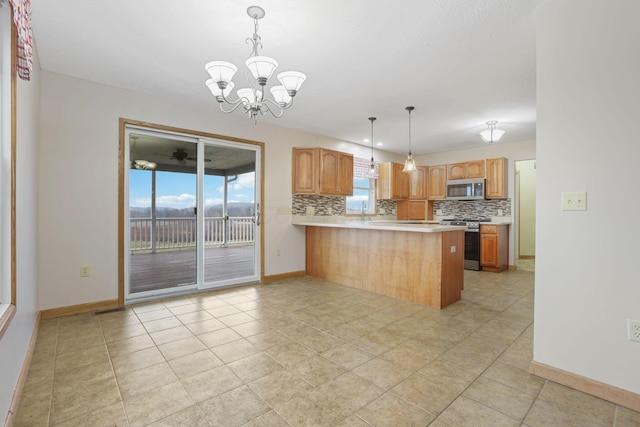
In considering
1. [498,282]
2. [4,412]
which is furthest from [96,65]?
[498,282]

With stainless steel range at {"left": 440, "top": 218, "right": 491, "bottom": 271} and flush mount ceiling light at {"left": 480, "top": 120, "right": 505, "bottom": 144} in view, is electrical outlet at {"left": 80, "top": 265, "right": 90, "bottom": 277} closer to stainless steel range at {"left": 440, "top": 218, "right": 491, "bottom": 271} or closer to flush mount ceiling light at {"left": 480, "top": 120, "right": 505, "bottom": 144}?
flush mount ceiling light at {"left": 480, "top": 120, "right": 505, "bottom": 144}

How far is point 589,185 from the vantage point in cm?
176

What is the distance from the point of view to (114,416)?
157 centimetres

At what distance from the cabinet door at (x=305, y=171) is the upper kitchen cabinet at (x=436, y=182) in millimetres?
3086

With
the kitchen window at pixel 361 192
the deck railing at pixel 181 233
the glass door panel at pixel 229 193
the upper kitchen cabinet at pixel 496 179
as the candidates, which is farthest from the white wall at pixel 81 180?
the upper kitchen cabinet at pixel 496 179

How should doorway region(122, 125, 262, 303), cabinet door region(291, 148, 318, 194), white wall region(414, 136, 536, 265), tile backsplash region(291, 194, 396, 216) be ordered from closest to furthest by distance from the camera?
1. doorway region(122, 125, 262, 303)
2. cabinet door region(291, 148, 318, 194)
3. tile backsplash region(291, 194, 396, 216)
4. white wall region(414, 136, 536, 265)

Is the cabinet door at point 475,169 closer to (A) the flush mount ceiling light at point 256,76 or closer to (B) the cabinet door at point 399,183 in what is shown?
(B) the cabinet door at point 399,183

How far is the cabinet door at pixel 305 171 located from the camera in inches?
192

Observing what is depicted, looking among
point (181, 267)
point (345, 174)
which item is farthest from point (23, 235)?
point (345, 174)

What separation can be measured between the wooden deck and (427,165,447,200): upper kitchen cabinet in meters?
4.15

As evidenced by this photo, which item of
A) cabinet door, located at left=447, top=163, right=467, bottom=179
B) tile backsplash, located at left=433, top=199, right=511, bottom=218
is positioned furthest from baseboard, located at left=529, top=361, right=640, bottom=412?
cabinet door, located at left=447, top=163, right=467, bottom=179

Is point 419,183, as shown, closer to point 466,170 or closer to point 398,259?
point 466,170

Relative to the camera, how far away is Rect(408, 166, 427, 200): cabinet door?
671 centimetres

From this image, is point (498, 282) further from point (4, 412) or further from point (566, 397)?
point (4, 412)
